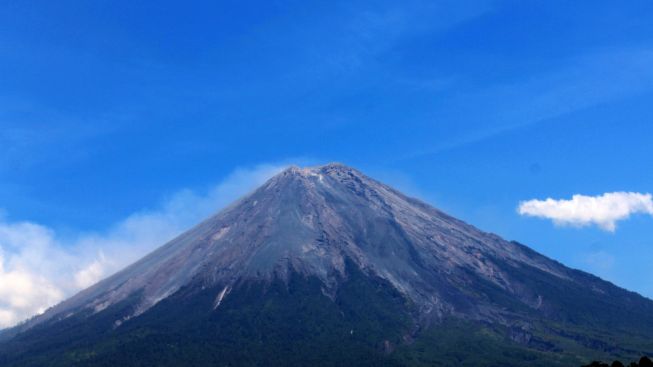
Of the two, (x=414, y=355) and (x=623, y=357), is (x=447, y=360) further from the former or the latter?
(x=623, y=357)

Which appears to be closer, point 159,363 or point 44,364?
point 159,363

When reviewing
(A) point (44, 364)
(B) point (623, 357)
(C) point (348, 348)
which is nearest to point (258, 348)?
(C) point (348, 348)

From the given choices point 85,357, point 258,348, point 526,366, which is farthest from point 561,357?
point 85,357

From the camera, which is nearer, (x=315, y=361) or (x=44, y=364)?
(x=315, y=361)

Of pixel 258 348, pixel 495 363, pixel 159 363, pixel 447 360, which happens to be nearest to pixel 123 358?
pixel 159 363

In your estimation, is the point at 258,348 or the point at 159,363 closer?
the point at 159,363

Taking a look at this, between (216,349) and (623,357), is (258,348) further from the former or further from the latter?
(623,357)

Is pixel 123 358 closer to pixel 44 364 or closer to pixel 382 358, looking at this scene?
pixel 44 364
